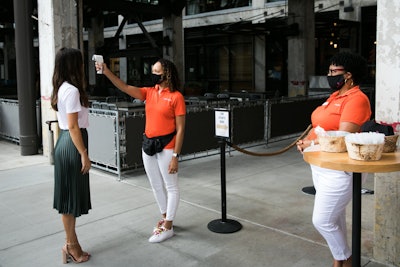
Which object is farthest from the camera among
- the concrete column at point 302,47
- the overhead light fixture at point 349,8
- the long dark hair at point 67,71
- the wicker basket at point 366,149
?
the overhead light fixture at point 349,8

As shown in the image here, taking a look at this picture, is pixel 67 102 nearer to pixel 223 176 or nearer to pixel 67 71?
pixel 67 71

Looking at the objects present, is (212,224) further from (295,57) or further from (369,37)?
(369,37)

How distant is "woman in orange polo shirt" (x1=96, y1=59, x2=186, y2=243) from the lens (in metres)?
4.73

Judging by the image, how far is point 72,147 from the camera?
13.8ft

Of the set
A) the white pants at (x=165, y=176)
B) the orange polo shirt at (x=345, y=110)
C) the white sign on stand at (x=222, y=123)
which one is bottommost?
the white pants at (x=165, y=176)

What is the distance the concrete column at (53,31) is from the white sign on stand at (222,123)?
5168mm

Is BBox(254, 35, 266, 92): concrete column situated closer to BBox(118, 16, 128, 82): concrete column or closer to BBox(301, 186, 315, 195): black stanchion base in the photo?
BBox(118, 16, 128, 82): concrete column

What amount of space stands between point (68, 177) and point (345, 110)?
2.61 meters

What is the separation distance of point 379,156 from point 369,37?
831 inches

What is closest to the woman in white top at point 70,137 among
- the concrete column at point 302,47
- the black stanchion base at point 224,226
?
the black stanchion base at point 224,226

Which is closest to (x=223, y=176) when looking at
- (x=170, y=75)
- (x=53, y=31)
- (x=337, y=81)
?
(x=170, y=75)

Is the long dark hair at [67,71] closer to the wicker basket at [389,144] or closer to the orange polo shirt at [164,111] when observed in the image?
the orange polo shirt at [164,111]

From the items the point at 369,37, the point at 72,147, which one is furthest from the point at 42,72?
the point at 369,37

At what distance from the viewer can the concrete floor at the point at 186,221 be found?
4.52 meters
